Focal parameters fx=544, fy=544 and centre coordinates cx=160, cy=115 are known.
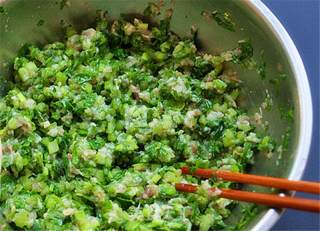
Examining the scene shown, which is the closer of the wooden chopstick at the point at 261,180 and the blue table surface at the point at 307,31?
the wooden chopstick at the point at 261,180

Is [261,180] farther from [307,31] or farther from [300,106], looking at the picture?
[307,31]

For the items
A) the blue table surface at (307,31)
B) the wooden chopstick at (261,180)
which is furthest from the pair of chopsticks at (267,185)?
the blue table surface at (307,31)

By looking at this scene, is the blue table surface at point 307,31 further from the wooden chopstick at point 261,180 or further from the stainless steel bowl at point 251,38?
the wooden chopstick at point 261,180

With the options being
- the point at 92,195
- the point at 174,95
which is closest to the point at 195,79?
the point at 174,95

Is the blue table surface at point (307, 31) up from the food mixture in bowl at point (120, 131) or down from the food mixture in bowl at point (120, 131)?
up

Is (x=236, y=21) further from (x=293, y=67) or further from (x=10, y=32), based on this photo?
(x=10, y=32)

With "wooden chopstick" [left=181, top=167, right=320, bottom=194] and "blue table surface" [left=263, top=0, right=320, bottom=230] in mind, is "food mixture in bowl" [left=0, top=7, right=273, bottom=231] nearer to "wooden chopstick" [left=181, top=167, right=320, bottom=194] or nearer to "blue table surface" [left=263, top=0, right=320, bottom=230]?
"wooden chopstick" [left=181, top=167, right=320, bottom=194]

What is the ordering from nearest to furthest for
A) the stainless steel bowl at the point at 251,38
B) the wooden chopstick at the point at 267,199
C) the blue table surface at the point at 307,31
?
the wooden chopstick at the point at 267,199 → the stainless steel bowl at the point at 251,38 → the blue table surface at the point at 307,31
